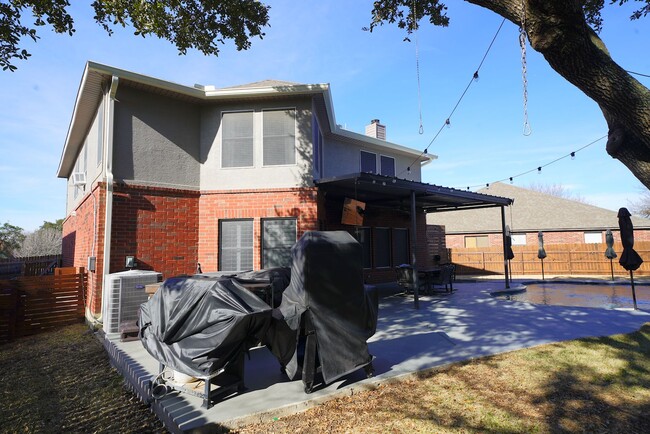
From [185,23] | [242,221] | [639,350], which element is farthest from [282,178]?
A: [639,350]

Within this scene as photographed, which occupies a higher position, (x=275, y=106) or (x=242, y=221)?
(x=275, y=106)

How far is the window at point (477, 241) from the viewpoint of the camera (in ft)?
86.8

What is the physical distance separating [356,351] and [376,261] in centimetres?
1001

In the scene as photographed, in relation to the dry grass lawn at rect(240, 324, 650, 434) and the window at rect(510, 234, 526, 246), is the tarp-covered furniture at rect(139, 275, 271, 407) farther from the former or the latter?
the window at rect(510, 234, 526, 246)

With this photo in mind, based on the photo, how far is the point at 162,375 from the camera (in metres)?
4.55

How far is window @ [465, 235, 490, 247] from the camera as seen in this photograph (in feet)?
86.8

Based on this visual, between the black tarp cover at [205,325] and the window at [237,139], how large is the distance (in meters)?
6.36

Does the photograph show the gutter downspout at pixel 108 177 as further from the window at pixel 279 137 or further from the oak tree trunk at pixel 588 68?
the oak tree trunk at pixel 588 68

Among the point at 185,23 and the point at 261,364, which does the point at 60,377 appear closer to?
the point at 261,364

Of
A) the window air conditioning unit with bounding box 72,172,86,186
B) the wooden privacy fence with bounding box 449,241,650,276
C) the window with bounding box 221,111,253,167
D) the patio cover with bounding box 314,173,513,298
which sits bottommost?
the wooden privacy fence with bounding box 449,241,650,276

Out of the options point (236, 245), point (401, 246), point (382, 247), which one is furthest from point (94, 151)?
point (401, 246)

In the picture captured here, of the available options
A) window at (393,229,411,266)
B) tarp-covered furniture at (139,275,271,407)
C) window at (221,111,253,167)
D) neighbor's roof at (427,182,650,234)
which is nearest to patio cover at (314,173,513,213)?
window at (393,229,411,266)

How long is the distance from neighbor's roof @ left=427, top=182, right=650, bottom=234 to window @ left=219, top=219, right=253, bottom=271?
20.6 m

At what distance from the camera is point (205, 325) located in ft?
12.8
